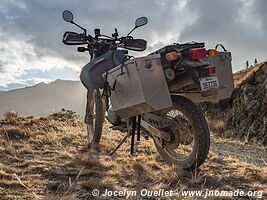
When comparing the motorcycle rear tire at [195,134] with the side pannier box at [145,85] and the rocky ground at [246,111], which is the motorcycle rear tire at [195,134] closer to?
the side pannier box at [145,85]

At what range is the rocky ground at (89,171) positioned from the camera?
149 inches

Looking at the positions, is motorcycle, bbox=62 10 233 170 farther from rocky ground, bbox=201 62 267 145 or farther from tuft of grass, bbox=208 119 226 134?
tuft of grass, bbox=208 119 226 134

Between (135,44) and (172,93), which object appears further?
(135,44)

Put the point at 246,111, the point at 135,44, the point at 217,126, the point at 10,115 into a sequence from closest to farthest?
the point at 135,44 < the point at 10,115 < the point at 246,111 < the point at 217,126

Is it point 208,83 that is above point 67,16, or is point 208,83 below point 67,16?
below

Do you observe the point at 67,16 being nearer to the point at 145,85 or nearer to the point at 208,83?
the point at 145,85

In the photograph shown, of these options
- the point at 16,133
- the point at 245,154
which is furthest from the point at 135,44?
the point at 245,154

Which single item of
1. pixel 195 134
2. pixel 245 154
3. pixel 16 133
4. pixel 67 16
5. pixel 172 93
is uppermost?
pixel 67 16

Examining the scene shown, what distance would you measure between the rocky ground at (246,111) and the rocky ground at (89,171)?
6830 mm

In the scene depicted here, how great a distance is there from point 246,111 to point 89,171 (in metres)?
10.9

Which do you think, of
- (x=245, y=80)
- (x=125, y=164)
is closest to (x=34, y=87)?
(x=245, y=80)

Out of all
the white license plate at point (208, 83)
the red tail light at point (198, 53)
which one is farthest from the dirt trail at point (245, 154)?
the red tail light at point (198, 53)

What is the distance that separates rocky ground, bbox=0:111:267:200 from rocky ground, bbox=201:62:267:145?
22.4 ft

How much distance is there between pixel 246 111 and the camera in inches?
567
